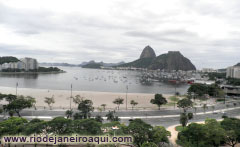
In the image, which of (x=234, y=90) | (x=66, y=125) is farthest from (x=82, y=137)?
(x=234, y=90)

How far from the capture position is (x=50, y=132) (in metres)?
13.7

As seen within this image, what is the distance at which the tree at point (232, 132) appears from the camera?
1496 cm

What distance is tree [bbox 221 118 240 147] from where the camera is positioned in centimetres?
1496

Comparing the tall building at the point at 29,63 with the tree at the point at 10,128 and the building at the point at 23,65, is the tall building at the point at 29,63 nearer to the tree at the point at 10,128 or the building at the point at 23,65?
the building at the point at 23,65

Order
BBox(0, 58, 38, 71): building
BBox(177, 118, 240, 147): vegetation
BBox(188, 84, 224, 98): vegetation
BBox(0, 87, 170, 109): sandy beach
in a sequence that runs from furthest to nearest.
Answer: BBox(0, 58, 38, 71): building < BBox(188, 84, 224, 98): vegetation < BBox(0, 87, 170, 109): sandy beach < BBox(177, 118, 240, 147): vegetation

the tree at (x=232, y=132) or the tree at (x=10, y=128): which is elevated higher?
the tree at (x=10, y=128)

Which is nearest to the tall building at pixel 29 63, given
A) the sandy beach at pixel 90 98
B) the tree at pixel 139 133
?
the sandy beach at pixel 90 98

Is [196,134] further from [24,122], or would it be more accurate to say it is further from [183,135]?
[24,122]

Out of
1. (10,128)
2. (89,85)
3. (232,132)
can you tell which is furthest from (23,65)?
(232,132)

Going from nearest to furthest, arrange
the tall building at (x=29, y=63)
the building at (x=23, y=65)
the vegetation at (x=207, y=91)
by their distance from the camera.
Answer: the vegetation at (x=207, y=91) < the building at (x=23, y=65) < the tall building at (x=29, y=63)

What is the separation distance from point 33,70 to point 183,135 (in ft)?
453

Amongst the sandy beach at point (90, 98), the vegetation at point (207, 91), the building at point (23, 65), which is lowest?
the sandy beach at point (90, 98)

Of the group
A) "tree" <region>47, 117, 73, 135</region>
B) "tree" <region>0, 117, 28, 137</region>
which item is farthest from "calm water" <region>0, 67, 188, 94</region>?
"tree" <region>47, 117, 73, 135</region>

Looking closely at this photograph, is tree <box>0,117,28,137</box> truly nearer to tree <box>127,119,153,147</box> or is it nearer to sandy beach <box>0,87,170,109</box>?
tree <box>127,119,153,147</box>
